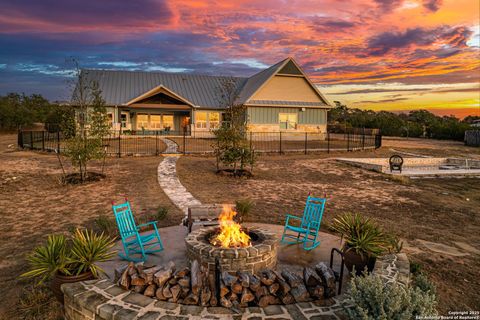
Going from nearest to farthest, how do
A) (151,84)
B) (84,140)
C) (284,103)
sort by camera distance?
(84,140) < (284,103) < (151,84)

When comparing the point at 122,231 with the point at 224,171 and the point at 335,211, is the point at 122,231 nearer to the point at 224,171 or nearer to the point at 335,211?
the point at 335,211

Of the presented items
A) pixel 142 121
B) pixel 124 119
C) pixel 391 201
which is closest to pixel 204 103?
pixel 142 121

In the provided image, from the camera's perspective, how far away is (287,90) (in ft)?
108

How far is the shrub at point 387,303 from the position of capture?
3305 mm

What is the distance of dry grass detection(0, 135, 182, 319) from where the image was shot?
610 cm

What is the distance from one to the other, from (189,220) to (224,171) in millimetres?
8821

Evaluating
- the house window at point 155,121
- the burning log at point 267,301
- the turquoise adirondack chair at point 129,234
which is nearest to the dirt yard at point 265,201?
the turquoise adirondack chair at point 129,234

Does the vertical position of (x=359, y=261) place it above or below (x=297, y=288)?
above

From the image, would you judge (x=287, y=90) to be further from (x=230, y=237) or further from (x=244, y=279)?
(x=244, y=279)

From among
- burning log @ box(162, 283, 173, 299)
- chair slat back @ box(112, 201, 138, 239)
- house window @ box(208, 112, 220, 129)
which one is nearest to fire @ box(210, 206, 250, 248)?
burning log @ box(162, 283, 173, 299)

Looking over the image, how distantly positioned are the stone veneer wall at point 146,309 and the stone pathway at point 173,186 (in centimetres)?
490

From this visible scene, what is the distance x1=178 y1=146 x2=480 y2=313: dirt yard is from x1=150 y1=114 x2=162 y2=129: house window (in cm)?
1617

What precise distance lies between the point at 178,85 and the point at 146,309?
115 feet

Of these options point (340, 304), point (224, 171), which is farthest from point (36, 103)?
point (340, 304)
